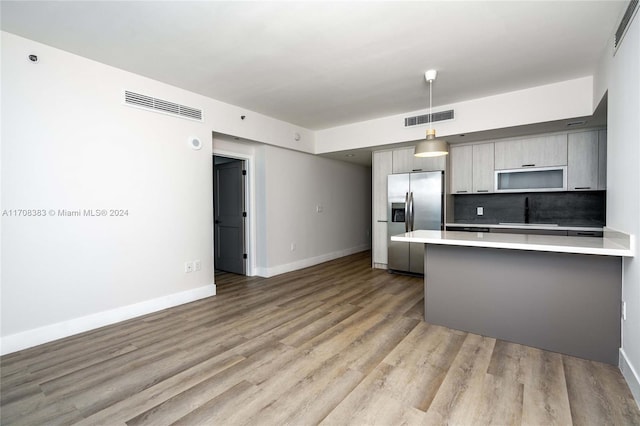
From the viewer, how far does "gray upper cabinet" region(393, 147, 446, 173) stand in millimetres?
4965

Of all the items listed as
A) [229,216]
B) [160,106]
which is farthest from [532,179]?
[160,106]

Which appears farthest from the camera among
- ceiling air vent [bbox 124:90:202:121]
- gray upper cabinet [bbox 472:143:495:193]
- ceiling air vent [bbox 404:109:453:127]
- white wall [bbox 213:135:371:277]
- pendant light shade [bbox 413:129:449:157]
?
white wall [bbox 213:135:371:277]

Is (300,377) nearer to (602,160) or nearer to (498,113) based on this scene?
(498,113)

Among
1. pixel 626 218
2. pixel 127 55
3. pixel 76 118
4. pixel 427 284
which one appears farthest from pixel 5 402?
pixel 626 218

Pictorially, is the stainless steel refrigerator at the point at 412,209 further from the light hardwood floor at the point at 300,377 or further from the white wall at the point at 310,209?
the light hardwood floor at the point at 300,377

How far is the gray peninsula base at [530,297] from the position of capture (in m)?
2.35

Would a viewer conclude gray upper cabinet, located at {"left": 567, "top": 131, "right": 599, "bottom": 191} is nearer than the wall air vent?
No

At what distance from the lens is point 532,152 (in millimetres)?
4473

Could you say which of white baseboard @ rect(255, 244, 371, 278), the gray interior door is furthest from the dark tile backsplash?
the gray interior door

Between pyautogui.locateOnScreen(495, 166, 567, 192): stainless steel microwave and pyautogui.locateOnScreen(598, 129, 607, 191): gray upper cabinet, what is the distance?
363 mm

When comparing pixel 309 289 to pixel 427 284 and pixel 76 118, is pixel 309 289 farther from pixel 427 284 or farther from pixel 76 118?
pixel 76 118

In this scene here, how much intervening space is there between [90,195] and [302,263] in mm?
3670

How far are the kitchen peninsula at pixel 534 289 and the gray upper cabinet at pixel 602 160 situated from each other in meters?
1.79

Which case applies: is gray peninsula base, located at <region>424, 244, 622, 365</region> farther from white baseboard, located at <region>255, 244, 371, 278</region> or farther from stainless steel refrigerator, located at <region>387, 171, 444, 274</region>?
white baseboard, located at <region>255, 244, 371, 278</region>
